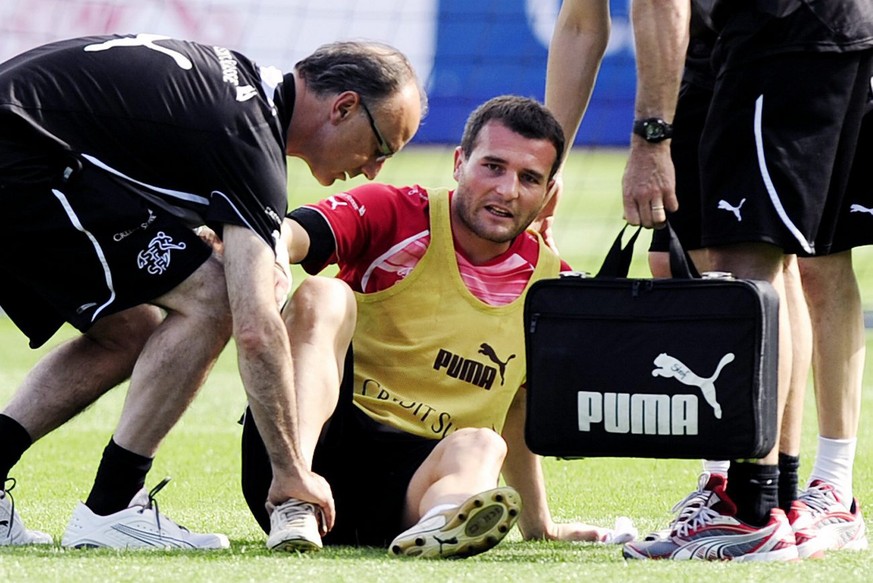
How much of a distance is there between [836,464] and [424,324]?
1.19 meters

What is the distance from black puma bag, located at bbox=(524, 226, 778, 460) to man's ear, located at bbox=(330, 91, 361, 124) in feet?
2.46

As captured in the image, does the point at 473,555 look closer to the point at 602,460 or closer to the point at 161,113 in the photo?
the point at 161,113

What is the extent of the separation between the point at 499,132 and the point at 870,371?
5.10 m

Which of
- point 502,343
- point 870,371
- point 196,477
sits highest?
point 502,343

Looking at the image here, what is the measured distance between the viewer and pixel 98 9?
500 inches

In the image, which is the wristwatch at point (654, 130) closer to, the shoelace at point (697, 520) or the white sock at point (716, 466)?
the shoelace at point (697, 520)

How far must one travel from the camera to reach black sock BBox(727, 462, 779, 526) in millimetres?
3330

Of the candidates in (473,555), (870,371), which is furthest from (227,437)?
(870,371)

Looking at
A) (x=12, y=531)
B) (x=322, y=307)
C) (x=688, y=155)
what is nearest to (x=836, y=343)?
(x=688, y=155)

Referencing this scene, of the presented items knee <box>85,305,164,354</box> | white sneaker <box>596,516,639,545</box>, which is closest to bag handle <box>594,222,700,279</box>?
white sneaker <box>596,516,639,545</box>

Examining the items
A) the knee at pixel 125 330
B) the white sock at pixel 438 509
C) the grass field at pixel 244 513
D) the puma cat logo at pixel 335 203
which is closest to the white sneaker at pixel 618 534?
the grass field at pixel 244 513

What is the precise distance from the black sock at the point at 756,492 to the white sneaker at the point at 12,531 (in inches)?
65.6

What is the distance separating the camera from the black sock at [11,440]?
3752mm

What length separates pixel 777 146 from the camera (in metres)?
3.28
